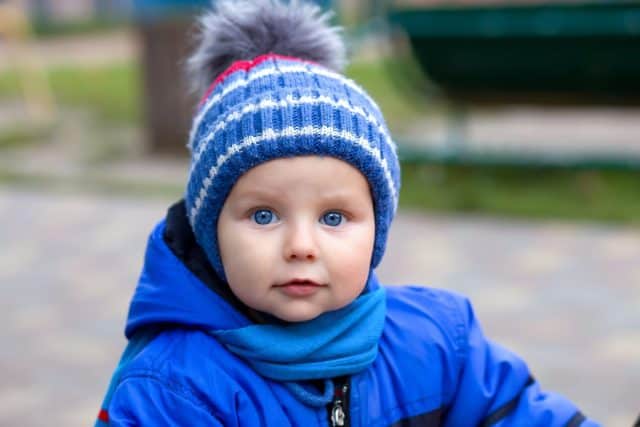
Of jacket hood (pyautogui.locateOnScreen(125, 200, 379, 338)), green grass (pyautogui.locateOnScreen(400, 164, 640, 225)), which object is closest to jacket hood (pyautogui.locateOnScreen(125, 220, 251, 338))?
jacket hood (pyautogui.locateOnScreen(125, 200, 379, 338))

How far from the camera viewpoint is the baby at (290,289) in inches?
66.9

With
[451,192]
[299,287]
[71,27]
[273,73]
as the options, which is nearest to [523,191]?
[451,192]

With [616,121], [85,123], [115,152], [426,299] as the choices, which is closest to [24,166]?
[115,152]

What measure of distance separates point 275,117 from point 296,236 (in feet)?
0.60

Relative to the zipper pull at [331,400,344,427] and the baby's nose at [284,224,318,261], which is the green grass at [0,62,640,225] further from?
the baby's nose at [284,224,318,261]

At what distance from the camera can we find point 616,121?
8.72 metres

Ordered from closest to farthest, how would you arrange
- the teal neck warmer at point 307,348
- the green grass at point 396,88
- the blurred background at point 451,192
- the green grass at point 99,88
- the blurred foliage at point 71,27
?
the teal neck warmer at point 307,348
the blurred background at point 451,192
the green grass at point 396,88
the green grass at point 99,88
the blurred foliage at point 71,27

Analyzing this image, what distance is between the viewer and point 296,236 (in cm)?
167

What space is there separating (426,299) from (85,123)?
265 inches

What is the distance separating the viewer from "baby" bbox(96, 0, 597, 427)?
66.9 inches

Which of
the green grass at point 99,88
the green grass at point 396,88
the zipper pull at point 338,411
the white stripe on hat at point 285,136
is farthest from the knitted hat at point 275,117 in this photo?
the green grass at point 99,88

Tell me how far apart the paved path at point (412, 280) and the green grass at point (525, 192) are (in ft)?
0.80

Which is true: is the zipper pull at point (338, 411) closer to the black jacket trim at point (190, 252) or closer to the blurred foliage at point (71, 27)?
the black jacket trim at point (190, 252)

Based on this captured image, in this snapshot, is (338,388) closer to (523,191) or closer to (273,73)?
(273,73)
